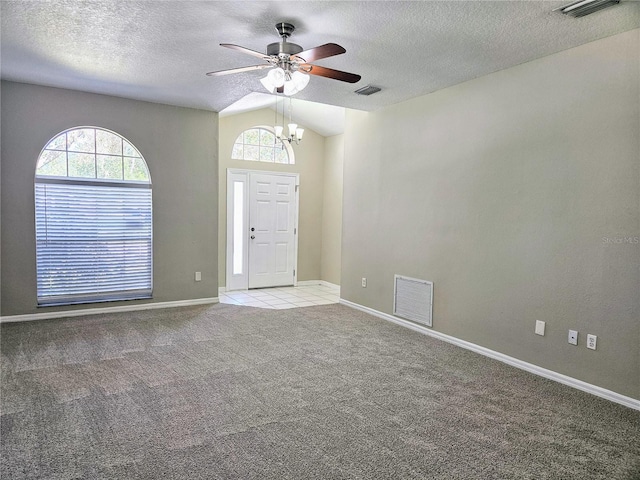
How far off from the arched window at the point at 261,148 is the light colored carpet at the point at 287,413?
348 cm

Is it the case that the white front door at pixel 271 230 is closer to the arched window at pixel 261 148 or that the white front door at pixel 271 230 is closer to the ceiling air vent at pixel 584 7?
the arched window at pixel 261 148

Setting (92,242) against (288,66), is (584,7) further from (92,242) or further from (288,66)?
(92,242)

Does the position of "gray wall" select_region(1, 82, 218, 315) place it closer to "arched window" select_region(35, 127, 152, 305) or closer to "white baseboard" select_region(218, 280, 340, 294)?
"arched window" select_region(35, 127, 152, 305)

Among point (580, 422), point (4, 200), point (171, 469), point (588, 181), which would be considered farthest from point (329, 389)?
point (4, 200)

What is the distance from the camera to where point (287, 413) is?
264cm

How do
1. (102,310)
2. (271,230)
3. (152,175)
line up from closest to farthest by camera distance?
(102,310), (152,175), (271,230)

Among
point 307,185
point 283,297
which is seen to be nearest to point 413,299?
point 283,297

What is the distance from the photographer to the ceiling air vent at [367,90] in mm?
4332

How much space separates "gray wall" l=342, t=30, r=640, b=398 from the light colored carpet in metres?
0.44

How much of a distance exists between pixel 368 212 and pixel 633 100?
10.1 ft

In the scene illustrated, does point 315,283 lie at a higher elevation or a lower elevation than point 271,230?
lower

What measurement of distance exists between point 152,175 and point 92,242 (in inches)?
42.0

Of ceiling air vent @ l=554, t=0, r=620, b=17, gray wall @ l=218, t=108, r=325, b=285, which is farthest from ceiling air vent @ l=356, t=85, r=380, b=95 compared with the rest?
gray wall @ l=218, t=108, r=325, b=285

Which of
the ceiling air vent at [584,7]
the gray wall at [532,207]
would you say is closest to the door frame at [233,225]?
the gray wall at [532,207]
